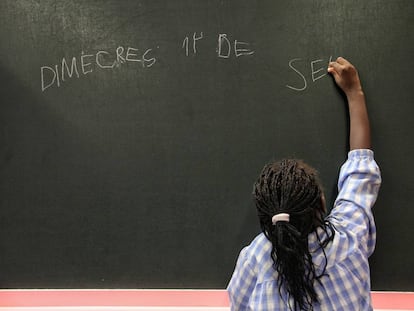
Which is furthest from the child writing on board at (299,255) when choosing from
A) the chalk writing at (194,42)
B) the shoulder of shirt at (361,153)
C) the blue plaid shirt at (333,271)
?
the chalk writing at (194,42)

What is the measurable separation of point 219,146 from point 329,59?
1.26ft

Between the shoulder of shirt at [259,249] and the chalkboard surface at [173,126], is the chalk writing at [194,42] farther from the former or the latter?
the shoulder of shirt at [259,249]

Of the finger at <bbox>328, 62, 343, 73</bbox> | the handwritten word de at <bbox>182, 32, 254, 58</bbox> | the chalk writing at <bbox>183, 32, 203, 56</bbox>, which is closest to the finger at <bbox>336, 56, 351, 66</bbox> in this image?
the finger at <bbox>328, 62, 343, 73</bbox>

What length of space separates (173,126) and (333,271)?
2.03 ft

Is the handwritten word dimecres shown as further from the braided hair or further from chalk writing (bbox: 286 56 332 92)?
the braided hair

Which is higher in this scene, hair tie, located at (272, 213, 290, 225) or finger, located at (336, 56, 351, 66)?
finger, located at (336, 56, 351, 66)

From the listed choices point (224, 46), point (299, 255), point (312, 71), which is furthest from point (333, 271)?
point (224, 46)

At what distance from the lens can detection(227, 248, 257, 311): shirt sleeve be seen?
3.46 ft

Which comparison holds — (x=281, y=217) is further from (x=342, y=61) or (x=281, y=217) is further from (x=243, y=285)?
(x=342, y=61)

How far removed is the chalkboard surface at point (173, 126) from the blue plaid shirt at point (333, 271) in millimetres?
262

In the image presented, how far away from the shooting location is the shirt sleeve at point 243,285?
105 cm

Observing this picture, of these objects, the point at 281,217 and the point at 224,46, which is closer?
the point at 281,217

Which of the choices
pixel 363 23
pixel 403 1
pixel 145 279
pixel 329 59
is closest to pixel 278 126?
pixel 329 59

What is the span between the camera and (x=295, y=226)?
3.29 feet
